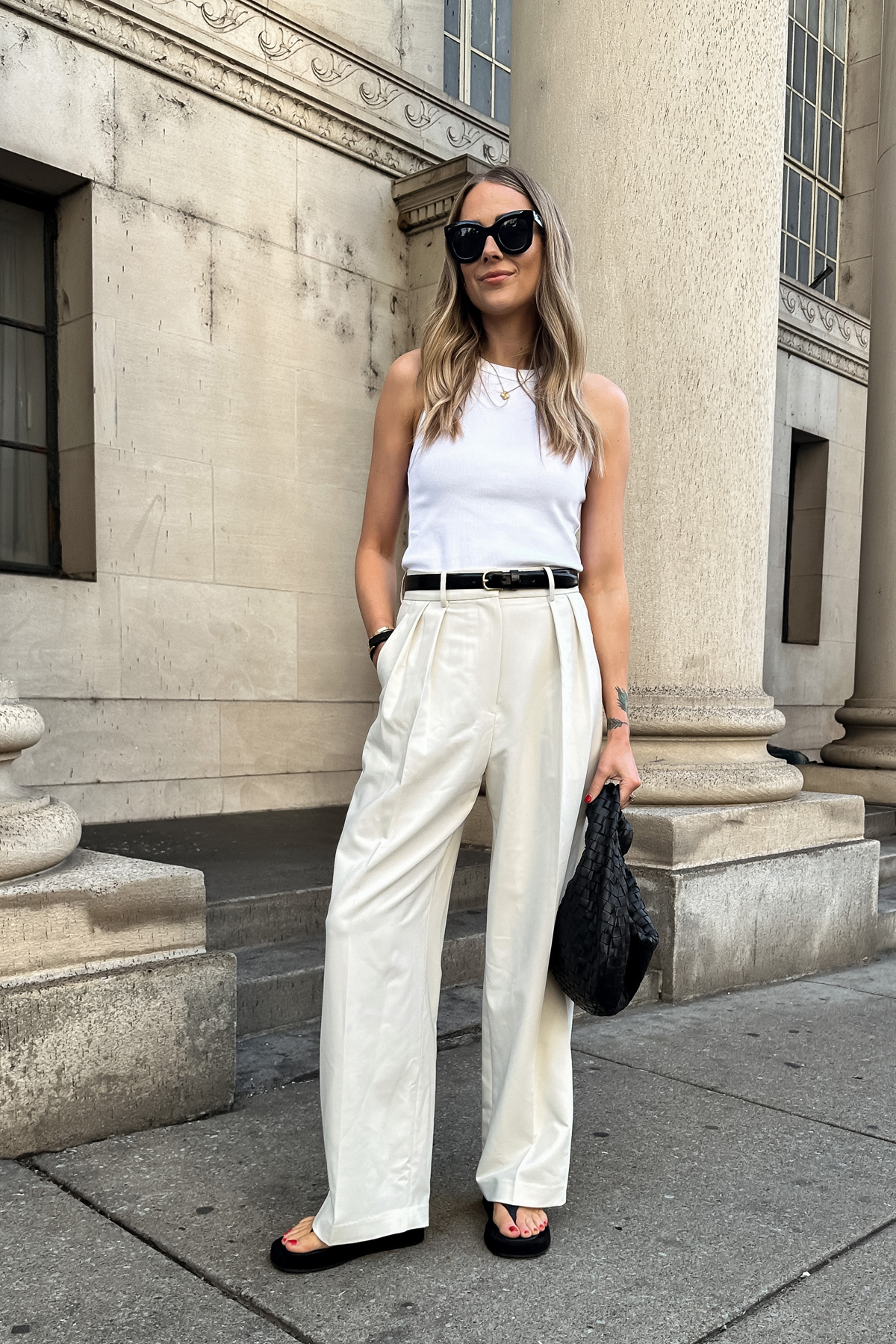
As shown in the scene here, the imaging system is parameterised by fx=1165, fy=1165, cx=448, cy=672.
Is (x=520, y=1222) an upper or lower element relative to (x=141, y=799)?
lower

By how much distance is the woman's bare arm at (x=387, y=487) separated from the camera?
255cm

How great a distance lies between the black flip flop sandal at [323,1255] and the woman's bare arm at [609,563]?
3.48 ft

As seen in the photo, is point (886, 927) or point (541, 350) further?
point (886, 927)

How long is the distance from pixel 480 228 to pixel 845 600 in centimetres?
1000

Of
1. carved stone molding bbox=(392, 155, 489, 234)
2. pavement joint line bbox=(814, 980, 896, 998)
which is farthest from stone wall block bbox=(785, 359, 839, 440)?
pavement joint line bbox=(814, 980, 896, 998)

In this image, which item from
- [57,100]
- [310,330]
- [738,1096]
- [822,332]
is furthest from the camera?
[822,332]

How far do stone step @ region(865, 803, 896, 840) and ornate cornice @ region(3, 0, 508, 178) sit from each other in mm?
4994

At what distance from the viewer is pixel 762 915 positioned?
189 inches

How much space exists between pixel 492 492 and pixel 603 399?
378 millimetres

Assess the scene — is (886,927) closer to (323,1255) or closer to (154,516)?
(323,1255)

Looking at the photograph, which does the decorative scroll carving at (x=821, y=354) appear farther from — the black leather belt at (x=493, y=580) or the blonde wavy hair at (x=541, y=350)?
the black leather belt at (x=493, y=580)

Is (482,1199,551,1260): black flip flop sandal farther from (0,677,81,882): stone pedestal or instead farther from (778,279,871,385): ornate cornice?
(778,279,871,385): ornate cornice

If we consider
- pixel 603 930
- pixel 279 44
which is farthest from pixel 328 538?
pixel 603 930

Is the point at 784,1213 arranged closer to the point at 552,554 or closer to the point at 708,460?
the point at 552,554
